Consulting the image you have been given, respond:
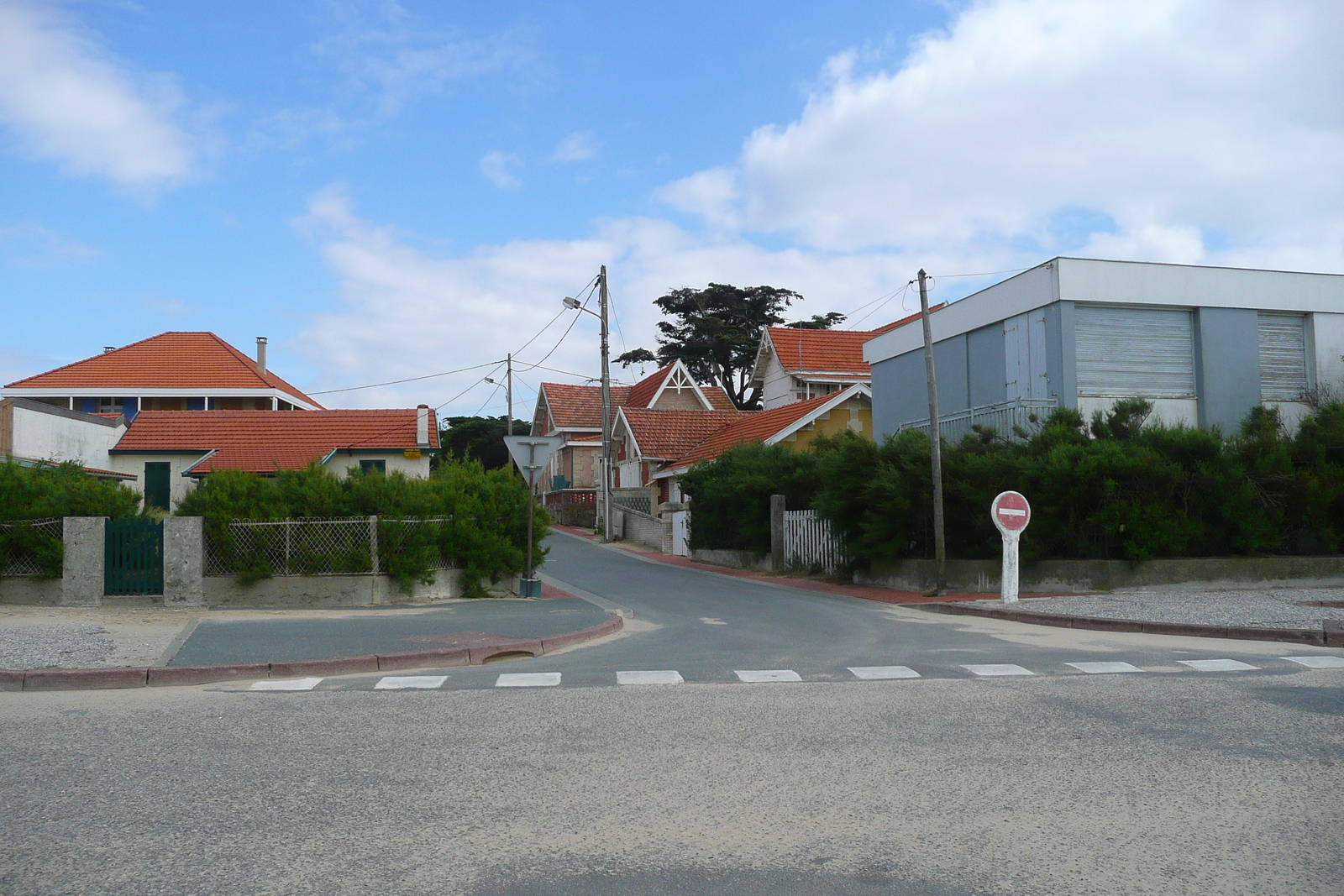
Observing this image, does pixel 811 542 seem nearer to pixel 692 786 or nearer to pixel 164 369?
pixel 692 786

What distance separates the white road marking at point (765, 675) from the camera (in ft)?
32.4

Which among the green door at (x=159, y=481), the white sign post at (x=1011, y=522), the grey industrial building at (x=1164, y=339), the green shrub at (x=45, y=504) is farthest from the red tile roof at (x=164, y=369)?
the white sign post at (x=1011, y=522)

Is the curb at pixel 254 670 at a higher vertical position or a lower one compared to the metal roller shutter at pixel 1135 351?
lower

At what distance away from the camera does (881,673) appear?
1025 cm

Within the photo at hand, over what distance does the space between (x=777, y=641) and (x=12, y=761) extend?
337 inches

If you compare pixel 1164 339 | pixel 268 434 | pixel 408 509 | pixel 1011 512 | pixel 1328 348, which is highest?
pixel 1164 339

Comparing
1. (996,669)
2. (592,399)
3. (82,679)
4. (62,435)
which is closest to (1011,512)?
(996,669)

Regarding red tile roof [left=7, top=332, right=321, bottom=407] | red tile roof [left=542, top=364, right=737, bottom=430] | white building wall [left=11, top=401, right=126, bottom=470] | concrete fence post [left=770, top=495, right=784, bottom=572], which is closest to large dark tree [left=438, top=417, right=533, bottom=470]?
Result: red tile roof [left=542, top=364, right=737, bottom=430]

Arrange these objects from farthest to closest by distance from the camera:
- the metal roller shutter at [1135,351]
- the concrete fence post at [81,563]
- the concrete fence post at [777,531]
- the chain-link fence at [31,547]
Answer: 1. the concrete fence post at [777,531]
2. the metal roller shutter at [1135,351]
3. the chain-link fence at [31,547]
4. the concrete fence post at [81,563]

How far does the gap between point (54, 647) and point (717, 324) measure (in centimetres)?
5225

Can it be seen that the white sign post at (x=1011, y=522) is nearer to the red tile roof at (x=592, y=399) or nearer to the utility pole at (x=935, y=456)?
the utility pole at (x=935, y=456)

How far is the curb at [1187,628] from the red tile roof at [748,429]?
1976cm

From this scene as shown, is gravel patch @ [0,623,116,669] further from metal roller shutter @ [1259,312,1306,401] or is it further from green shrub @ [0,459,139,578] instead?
metal roller shutter @ [1259,312,1306,401]

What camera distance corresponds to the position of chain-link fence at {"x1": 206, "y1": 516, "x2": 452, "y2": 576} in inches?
643
